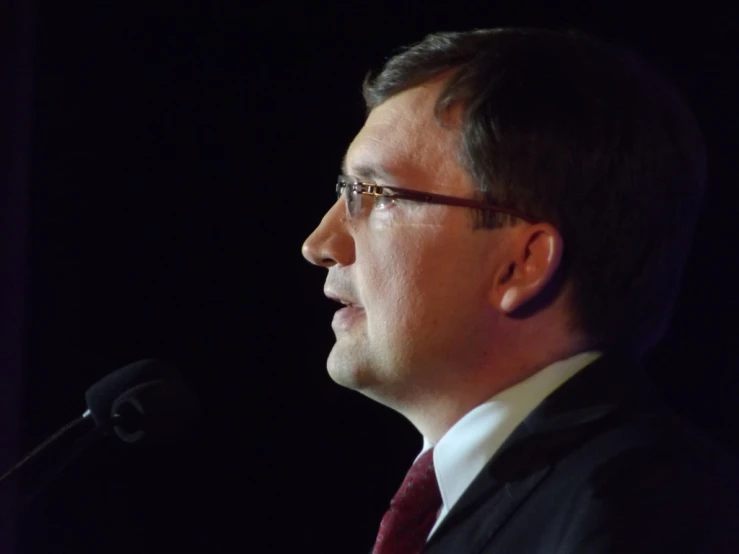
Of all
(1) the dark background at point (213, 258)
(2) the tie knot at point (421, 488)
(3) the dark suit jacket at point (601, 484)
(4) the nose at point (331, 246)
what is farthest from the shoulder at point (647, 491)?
(1) the dark background at point (213, 258)

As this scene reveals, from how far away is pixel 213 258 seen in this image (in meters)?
2.48

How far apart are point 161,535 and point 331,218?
1.41 m

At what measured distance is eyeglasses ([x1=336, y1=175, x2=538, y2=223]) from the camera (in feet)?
4.47

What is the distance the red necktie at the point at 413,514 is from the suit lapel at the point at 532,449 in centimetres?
11

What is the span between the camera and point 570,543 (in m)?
1.07

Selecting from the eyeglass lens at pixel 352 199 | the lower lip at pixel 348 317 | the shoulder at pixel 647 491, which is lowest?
the shoulder at pixel 647 491

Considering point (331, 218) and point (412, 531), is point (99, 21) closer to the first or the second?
point (331, 218)

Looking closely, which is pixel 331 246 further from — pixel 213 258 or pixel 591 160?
pixel 213 258

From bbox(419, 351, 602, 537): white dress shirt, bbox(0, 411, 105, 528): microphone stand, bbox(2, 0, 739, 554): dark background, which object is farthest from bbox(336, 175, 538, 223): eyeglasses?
bbox(2, 0, 739, 554): dark background

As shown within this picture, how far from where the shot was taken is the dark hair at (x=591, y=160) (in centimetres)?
137

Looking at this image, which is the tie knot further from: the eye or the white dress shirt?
the eye

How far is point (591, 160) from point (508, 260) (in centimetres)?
20

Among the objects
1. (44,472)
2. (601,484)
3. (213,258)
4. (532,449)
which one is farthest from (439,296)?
(213,258)

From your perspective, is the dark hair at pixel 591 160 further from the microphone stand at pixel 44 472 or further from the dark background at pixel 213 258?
the dark background at pixel 213 258
